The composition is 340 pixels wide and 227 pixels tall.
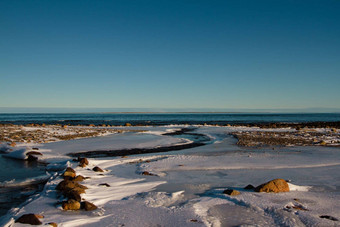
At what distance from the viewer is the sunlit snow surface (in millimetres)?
5395

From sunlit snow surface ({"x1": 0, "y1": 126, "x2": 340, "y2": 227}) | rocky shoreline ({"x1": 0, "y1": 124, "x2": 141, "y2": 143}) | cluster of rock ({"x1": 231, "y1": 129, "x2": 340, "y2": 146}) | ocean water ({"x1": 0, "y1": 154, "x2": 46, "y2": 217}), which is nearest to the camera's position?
sunlit snow surface ({"x1": 0, "y1": 126, "x2": 340, "y2": 227})

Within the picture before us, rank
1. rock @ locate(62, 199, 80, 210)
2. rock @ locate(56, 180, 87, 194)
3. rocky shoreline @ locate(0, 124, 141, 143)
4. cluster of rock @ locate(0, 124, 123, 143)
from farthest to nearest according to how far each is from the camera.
Answer: cluster of rock @ locate(0, 124, 123, 143)
rocky shoreline @ locate(0, 124, 141, 143)
rock @ locate(56, 180, 87, 194)
rock @ locate(62, 199, 80, 210)

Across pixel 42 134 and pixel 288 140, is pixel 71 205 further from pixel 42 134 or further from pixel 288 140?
pixel 42 134

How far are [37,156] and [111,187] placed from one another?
7627 millimetres

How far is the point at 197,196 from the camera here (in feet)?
23.0

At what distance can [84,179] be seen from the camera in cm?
848

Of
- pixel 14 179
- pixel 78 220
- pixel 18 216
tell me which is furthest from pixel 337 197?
pixel 14 179

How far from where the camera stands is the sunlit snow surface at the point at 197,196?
5.39m

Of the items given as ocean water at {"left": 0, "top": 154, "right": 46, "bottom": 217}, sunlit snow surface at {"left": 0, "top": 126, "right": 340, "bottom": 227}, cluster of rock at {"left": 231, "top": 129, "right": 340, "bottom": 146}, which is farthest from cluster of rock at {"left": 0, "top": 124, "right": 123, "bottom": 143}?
cluster of rock at {"left": 231, "top": 129, "right": 340, "bottom": 146}

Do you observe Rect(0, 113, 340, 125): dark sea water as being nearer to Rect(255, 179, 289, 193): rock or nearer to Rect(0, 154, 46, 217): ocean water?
Rect(0, 154, 46, 217): ocean water

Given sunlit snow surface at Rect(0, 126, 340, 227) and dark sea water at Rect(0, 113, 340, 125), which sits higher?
sunlit snow surface at Rect(0, 126, 340, 227)

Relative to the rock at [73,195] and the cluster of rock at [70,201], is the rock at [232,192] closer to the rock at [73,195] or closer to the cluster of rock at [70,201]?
the cluster of rock at [70,201]

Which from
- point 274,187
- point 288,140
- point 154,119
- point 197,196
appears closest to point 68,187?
point 197,196

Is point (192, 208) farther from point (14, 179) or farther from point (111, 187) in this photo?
point (14, 179)
